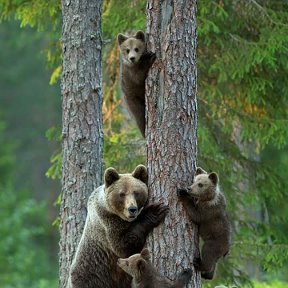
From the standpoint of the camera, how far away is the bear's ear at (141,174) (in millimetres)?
8141

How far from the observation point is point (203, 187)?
7.96 m

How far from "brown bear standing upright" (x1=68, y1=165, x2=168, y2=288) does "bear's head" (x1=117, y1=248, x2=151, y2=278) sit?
0.46 ft

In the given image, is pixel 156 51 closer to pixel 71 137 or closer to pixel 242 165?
pixel 71 137

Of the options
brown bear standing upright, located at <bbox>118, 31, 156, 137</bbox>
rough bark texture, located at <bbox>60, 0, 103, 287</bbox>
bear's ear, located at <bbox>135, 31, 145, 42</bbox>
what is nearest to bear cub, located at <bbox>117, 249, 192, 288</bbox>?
brown bear standing upright, located at <bbox>118, 31, 156, 137</bbox>

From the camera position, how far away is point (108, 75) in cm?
1291

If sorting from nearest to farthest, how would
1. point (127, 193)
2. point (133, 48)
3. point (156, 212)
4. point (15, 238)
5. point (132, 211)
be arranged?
point (132, 211), point (156, 212), point (127, 193), point (133, 48), point (15, 238)

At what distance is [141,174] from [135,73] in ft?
3.66

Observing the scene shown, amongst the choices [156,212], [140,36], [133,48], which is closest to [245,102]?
[140,36]

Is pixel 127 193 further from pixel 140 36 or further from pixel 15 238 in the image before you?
pixel 15 238

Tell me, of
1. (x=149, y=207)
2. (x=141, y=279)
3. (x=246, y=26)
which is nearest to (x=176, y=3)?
(x=149, y=207)

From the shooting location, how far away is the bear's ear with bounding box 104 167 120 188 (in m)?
8.20

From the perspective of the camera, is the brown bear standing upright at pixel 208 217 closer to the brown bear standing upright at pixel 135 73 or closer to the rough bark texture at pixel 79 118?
the brown bear standing upright at pixel 135 73

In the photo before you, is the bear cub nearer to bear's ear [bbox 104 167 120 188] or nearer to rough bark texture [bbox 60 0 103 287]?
bear's ear [bbox 104 167 120 188]

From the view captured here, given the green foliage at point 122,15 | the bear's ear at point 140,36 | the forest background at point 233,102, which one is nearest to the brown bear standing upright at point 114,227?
the bear's ear at point 140,36
